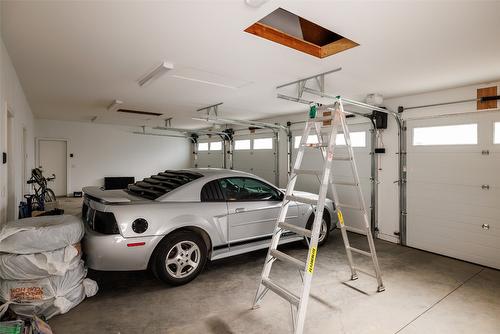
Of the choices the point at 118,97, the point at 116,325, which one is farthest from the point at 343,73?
the point at 118,97

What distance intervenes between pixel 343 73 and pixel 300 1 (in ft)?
6.24

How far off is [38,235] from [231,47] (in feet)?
8.21

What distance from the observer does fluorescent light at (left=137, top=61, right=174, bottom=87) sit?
3321 mm

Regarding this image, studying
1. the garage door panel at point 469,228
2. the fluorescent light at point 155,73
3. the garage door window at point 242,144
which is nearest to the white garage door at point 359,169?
the garage door panel at point 469,228

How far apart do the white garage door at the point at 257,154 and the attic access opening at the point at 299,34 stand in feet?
15.6

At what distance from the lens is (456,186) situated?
4.27 m

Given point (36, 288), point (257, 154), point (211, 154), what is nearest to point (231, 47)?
point (36, 288)

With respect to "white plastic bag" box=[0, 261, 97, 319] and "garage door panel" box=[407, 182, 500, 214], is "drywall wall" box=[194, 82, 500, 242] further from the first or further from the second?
"white plastic bag" box=[0, 261, 97, 319]

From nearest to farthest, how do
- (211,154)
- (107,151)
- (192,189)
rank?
(192,189) < (107,151) < (211,154)

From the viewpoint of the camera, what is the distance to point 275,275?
353 cm

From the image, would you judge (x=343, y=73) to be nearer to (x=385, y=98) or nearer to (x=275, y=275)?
(x=385, y=98)

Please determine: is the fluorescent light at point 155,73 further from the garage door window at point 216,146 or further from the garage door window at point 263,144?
the garage door window at point 216,146

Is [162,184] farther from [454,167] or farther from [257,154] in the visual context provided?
[257,154]

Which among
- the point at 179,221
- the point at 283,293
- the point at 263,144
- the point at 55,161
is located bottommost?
the point at 283,293
